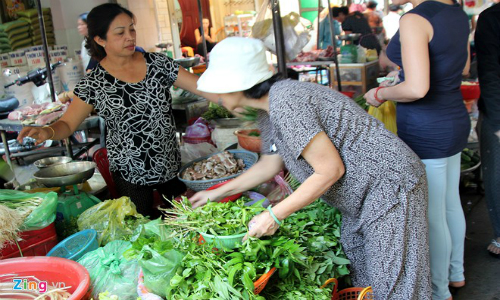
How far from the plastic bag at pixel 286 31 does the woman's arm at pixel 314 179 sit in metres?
2.27

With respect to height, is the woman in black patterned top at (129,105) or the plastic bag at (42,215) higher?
the woman in black patterned top at (129,105)

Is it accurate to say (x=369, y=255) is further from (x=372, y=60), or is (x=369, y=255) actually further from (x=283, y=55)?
(x=372, y=60)

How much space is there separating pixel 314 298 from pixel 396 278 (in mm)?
379

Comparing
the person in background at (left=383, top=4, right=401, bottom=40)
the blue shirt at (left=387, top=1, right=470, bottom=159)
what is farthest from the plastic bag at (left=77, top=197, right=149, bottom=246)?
the person in background at (left=383, top=4, right=401, bottom=40)

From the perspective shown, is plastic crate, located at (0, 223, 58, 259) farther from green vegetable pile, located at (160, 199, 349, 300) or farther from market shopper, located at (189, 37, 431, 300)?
market shopper, located at (189, 37, 431, 300)

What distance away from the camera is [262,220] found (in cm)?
177

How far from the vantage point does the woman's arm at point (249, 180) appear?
223 centimetres

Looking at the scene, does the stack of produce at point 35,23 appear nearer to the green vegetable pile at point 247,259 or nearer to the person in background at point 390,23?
the person in background at point 390,23

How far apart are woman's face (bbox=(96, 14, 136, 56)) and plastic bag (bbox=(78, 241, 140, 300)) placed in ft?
4.27

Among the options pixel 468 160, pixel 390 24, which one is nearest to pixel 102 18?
pixel 468 160

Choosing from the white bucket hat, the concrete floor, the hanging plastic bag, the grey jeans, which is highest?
the white bucket hat

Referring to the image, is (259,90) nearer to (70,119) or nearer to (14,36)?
(70,119)

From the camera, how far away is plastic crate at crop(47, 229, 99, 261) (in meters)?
2.17

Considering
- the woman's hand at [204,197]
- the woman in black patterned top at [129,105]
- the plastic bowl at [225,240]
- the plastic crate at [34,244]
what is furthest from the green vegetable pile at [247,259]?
the woman in black patterned top at [129,105]
